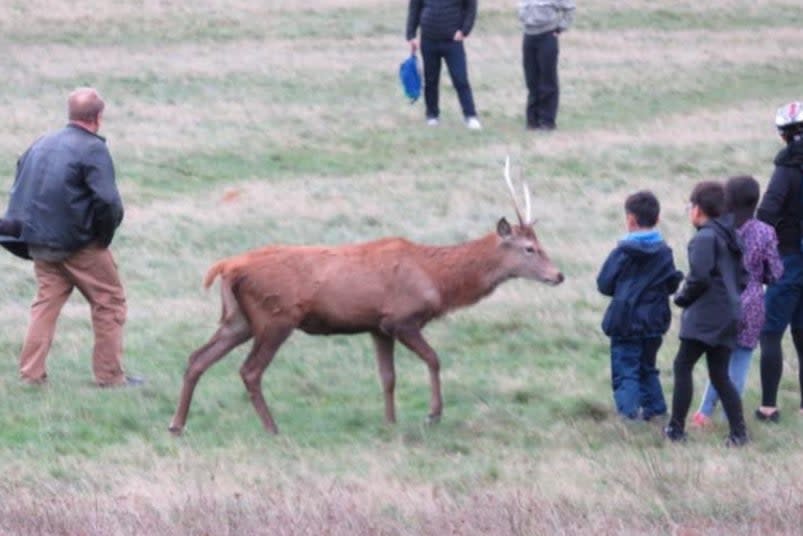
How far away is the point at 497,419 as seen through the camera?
1089 centimetres

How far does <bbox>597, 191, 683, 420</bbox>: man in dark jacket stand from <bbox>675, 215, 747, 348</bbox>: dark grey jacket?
60 centimetres

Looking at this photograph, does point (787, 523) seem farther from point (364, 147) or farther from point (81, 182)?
point (364, 147)

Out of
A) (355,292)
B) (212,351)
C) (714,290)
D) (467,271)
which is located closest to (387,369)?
(355,292)

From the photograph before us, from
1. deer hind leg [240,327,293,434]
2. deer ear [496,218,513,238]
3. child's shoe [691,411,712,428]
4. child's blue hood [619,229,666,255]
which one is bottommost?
child's shoe [691,411,712,428]

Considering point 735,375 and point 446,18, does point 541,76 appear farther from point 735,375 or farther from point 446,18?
point 735,375

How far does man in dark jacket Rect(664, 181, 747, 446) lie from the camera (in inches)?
385

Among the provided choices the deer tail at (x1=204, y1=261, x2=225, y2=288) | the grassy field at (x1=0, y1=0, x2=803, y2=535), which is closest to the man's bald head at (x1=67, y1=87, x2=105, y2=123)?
the deer tail at (x1=204, y1=261, x2=225, y2=288)

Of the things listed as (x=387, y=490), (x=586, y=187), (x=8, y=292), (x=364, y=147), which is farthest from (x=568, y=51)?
(x=387, y=490)

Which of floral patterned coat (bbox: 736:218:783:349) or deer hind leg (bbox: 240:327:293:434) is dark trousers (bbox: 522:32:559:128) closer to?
floral patterned coat (bbox: 736:218:783:349)

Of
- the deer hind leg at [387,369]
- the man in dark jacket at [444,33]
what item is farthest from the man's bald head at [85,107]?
the man in dark jacket at [444,33]

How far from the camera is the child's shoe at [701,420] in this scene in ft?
34.7

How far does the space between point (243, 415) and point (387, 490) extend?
251 cm

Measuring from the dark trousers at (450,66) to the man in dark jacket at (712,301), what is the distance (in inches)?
449

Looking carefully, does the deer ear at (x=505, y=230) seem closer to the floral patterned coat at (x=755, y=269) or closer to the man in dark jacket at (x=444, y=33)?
the floral patterned coat at (x=755, y=269)
